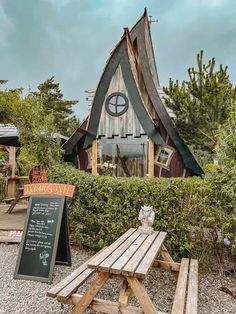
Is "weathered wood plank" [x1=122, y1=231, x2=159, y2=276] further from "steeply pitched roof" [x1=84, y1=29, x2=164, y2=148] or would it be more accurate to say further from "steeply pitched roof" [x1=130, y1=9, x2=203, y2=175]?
"steeply pitched roof" [x1=130, y1=9, x2=203, y2=175]

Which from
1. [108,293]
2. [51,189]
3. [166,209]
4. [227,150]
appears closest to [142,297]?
[108,293]

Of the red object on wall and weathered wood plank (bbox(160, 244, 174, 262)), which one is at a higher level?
the red object on wall

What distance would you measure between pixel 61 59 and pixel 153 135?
13.5 m

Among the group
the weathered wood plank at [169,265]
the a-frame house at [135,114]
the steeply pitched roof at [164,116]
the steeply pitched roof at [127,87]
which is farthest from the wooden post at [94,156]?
the weathered wood plank at [169,265]

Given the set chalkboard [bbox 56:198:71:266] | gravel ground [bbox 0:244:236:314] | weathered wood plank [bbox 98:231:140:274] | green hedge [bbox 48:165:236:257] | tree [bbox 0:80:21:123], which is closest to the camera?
weathered wood plank [bbox 98:231:140:274]

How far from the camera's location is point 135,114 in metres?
7.19

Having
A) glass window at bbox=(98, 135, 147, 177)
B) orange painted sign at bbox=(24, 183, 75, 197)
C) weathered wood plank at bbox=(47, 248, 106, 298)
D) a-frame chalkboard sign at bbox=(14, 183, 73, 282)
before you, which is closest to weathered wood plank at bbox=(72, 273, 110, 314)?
weathered wood plank at bbox=(47, 248, 106, 298)

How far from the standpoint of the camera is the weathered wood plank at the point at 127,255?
212 cm

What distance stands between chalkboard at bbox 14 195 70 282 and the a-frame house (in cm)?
354

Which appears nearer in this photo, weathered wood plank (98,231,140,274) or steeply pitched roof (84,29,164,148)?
weathered wood plank (98,231,140,274)

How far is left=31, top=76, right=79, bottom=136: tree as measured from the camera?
65.8 ft

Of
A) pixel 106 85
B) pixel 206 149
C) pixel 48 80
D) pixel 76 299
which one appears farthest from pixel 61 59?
pixel 76 299

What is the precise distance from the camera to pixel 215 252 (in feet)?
12.6

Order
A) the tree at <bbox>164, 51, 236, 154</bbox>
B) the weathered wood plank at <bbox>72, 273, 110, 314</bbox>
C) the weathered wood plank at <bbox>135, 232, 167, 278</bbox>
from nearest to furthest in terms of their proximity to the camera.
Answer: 1. the weathered wood plank at <bbox>135, 232, 167, 278</bbox>
2. the weathered wood plank at <bbox>72, 273, 110, 314</bbox>
3. the tree at <bbox>164, 51, 236, 154</bbox>
